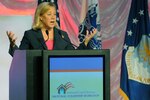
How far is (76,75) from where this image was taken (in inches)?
34.5

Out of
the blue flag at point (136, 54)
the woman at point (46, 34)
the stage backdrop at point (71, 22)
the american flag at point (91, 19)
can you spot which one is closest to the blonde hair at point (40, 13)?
the woman at point (46, 34)

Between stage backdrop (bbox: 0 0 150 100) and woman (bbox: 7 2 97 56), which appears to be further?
stage backdrop (bbox: 0 0 150 100)

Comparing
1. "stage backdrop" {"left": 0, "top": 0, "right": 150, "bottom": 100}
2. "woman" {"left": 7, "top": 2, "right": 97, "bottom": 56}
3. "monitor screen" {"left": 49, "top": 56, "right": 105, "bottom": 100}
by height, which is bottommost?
"monitor screen" {"left": 49, "top": 56, "right": 105, "bottom": 100}

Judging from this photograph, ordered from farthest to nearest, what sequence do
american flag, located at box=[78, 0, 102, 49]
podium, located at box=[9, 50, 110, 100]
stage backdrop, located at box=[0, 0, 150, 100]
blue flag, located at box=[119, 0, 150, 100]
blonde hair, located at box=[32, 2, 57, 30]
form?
blue flag, located at box=[119, 0, 150, 100], american flag, located at box=[78, 0, 102, 49], stage backdrop, located at box=[0, 0, 150, 100], blonde hair, located at box=[32, 2, 57, 30], podium, located at box=[9, 50, 110, 100]

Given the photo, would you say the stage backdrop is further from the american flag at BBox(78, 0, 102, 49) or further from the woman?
the woman

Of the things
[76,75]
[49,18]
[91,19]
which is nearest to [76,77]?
[76,75]

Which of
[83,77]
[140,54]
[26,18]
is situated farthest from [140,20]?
[83,77]

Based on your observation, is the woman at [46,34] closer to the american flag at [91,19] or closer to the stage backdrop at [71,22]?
the stage backdrop at [71,22]

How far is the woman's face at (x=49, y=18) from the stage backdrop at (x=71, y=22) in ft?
6.94

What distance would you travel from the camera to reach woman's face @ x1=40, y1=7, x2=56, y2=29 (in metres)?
1.61

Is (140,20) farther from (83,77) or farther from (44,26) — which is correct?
(83,77)

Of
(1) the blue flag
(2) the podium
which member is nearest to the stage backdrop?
(1) the blue flag

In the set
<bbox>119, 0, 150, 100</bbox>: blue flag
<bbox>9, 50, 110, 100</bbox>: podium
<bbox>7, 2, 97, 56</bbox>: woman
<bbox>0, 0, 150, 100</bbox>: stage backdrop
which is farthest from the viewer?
<bbox>119, 0, 150, 100</bbox>: blue flag

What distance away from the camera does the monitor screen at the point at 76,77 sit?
34.2 inches
